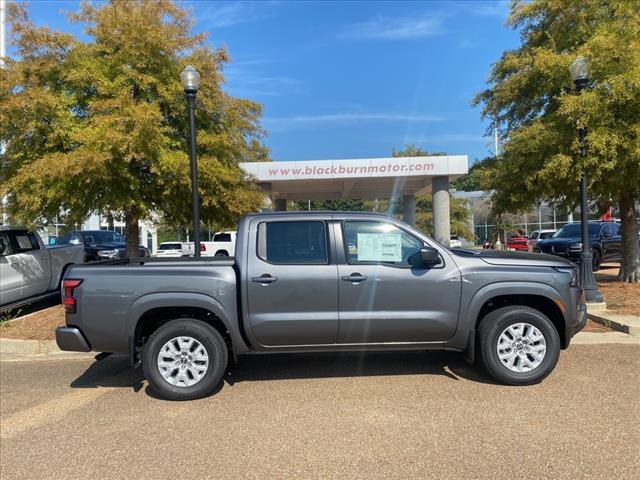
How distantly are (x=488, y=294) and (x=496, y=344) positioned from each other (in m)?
0.52

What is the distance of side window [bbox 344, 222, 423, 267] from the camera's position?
202 inches

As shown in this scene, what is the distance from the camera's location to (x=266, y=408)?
4672 millimetres

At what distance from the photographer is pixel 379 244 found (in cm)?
519

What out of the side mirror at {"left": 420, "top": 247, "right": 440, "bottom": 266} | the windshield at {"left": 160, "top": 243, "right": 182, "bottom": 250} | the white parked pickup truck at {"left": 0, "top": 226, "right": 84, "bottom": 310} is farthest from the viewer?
the windshield at {"left": 160, "top": 243, "right": 182, "bottom": 250}

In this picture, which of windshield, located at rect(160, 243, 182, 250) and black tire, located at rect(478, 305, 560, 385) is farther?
windshield, located at rect(160, 243, 182, 250)

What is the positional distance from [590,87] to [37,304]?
12.0 metres

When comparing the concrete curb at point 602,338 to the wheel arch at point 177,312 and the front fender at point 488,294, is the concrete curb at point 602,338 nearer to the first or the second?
the front fender at point 488,294

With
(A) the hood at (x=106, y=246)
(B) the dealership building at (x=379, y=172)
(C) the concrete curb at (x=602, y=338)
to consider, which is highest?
(B) the dealership building at (x=379, y=172)

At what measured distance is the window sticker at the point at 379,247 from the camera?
5148mm

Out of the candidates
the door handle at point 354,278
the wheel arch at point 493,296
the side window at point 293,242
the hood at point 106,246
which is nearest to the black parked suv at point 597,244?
the wheel arch at point 493,296

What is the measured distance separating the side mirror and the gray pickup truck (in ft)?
0.04

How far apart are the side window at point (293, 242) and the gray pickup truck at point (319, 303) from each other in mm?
11

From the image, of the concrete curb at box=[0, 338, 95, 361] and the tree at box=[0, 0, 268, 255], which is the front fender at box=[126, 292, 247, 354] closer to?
the concrete curb at box=[0, 338, 95, 361]

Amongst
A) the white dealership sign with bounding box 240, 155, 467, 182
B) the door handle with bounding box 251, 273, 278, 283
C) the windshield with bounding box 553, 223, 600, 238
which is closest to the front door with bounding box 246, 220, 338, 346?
the door handle with bounding box 251, 273, 278, 283
